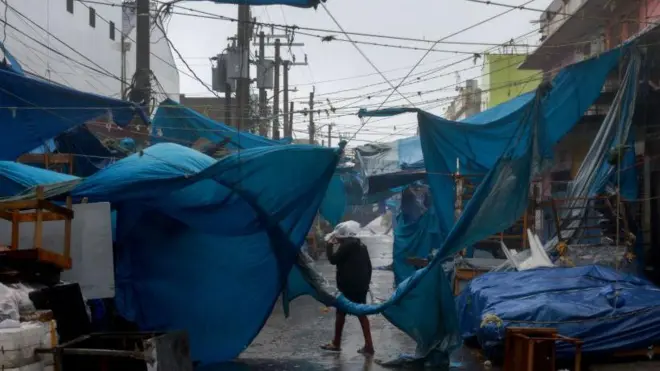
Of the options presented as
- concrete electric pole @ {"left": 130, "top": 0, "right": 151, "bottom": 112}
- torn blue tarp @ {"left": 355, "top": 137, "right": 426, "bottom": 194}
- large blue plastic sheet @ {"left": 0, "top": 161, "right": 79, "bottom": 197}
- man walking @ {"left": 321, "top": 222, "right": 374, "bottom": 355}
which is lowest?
man walking @ {"left": 321, "top": 222, "right": 374, "bottom": 355}

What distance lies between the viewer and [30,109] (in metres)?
9.82

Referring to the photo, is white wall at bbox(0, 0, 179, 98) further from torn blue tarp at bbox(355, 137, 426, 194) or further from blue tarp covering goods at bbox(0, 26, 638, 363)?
blue tarp covering goods at bbox(0, 26, 638, 363)

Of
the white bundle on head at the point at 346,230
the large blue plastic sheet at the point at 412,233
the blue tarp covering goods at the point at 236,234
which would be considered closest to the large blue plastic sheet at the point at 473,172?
the blue tarp covering goods at the point at 236,234

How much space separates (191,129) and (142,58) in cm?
162

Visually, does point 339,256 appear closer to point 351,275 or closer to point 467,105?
point 351,275

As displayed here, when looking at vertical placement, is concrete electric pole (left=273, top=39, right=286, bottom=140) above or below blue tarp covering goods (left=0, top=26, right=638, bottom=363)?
above

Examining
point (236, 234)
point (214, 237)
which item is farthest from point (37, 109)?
point (236, 234)

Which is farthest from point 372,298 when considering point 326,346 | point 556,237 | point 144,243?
point 144,243

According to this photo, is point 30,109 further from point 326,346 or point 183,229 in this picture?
point 326,346

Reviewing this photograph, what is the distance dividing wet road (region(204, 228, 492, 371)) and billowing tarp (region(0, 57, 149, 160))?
4.07 m

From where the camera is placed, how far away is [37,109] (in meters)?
9.85

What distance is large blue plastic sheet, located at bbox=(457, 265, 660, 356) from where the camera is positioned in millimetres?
7637

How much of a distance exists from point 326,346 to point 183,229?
2574 millimetres

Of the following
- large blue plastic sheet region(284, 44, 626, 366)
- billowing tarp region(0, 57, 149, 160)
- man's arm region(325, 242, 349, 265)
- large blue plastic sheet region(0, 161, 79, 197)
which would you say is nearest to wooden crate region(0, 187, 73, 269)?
large blue plastic sheet region(0, 161, 79, 197)
